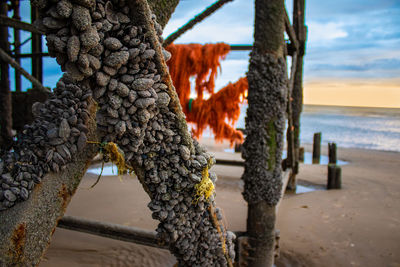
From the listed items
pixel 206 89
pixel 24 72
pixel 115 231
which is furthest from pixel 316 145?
pixel 24 72

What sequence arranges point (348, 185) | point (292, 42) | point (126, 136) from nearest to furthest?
point (126, 136)
point (292, 42)
point (348, 185)

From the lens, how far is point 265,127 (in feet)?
9.73

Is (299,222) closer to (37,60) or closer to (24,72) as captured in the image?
(24,72)

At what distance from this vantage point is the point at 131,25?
975 mm

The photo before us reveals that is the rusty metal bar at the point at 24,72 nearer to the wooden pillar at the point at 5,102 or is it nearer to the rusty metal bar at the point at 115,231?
the rusty metal bar at the point at 115,231

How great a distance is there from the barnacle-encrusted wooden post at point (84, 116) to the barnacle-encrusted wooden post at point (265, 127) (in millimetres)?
1827

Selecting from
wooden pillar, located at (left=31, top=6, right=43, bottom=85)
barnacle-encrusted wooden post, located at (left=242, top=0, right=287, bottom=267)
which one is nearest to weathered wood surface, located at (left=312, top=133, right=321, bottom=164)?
barnacle-encrusted wooden post, located at (left=242, top=0, right=287, bottom=267)

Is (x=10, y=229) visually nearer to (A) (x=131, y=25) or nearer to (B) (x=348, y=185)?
(A) (x=131, y=25)

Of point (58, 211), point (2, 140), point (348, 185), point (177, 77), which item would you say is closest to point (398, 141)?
point (348, 185)

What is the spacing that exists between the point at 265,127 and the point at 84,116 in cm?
217

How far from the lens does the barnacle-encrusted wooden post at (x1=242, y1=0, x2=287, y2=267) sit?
2887 mm

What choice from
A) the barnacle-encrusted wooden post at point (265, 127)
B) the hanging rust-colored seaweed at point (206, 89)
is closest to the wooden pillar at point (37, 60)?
the hanging rust-colored seaweed at point (206, 89)

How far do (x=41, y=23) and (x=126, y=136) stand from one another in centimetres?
44

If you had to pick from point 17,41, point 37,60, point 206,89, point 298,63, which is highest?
point 17,41
